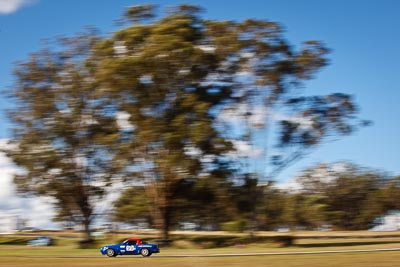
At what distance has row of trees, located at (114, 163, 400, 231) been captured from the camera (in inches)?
1902

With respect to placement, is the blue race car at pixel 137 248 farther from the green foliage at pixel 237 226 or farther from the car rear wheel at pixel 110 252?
the green foliage at pixel 237 226

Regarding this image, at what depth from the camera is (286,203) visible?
247ft

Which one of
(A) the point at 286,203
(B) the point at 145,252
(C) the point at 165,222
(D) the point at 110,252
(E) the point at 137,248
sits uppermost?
(E) the point at 137,248

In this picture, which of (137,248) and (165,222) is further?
(165,222)

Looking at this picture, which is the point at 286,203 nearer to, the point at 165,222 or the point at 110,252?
the point at 165,222

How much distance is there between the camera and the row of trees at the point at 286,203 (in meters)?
48.3

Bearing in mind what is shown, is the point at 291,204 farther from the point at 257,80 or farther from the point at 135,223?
the point at 257,80

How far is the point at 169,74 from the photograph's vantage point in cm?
4634

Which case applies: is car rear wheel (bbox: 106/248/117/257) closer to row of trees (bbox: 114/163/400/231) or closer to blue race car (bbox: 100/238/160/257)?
blue race car (bbox: 100/238/160/257)

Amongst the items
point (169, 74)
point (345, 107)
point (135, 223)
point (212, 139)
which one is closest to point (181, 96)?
point (169, 74)

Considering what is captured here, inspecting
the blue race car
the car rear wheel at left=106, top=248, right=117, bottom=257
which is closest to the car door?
the blue race car

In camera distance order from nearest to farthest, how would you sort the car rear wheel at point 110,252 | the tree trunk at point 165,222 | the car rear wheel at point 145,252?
the car rear wheel at point 145,252, the car rear wheel at point 110,252, the tree trunk at point 165,222

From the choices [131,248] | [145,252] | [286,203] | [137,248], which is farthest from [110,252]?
[286,203]

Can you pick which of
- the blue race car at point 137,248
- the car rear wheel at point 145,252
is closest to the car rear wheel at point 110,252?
the blue race car at point 137,248
